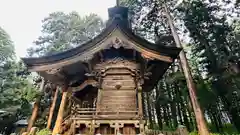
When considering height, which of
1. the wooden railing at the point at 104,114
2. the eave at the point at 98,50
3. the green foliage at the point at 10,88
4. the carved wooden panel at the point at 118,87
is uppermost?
the green foliage at the point at 10,88

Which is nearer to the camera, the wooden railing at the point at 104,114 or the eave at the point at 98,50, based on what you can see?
the wooden railing at the point at 104,114

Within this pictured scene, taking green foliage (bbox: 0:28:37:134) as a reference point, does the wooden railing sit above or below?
below

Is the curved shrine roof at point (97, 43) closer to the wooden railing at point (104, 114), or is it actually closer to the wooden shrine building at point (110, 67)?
the wooden shrine building at point (110, 67)

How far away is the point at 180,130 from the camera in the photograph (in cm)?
632

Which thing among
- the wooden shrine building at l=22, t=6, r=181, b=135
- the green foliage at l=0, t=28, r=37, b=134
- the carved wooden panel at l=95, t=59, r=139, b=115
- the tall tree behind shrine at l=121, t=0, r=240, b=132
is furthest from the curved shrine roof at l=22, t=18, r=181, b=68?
the green foliage at l=0, t=28, r=37, b=134

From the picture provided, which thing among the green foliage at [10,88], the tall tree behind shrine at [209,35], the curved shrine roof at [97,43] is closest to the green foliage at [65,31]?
the green foliage at [10,88]

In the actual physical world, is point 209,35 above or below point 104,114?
above

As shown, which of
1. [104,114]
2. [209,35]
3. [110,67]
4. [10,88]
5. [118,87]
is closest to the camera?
[104,114]

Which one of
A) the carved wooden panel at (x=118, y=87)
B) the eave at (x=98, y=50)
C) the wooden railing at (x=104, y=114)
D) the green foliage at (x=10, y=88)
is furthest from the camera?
the green foliage at (x=10, y=88)

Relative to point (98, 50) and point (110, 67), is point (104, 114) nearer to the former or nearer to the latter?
point (110, 67)

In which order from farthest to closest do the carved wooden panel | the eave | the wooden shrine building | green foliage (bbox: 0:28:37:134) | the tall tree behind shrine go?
green foliage (bbox: 0:28:37:134)
the tall tree behind shrine
the eave
the carved wooden panel
the wooden shrine building

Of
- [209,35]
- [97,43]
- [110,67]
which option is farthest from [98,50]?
[209,35]

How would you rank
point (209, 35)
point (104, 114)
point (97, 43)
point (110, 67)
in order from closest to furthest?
point (104, 114), point (97, 43), point (110, 67), point (209, 35)

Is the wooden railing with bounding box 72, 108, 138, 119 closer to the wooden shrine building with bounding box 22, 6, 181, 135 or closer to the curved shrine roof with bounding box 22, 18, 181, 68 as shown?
the wooden shrine building with bounding box 22, 6, 181, 135
